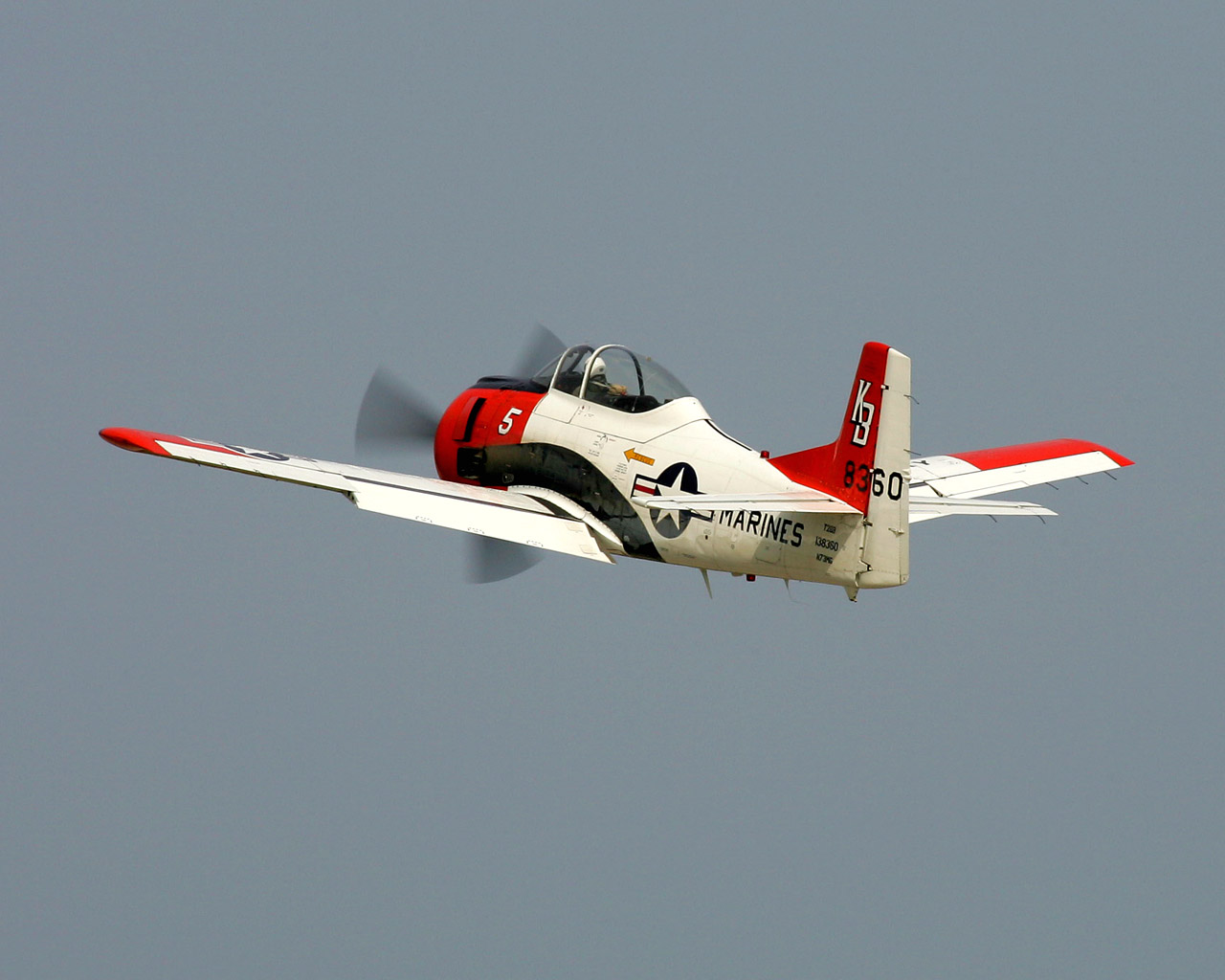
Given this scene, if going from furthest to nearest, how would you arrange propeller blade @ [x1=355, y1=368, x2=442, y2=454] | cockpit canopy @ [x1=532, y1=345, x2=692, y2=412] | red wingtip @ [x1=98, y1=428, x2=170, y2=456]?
propeller blade @ [x1=355, y1=368, x2=442, y2=454] → cockpit canopy @ [x1=532, y1=345, x2=692, y2=412] → red wingtip @ [x1=98, y1=428, x2=170, y2=456]

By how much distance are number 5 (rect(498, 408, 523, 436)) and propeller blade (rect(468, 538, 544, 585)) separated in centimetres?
113

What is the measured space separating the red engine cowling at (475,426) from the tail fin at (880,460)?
440 cm

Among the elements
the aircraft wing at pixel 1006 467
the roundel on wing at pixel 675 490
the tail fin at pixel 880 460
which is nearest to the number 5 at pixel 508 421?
the roundel on wing at pixel 675 490

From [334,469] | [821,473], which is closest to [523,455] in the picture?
[334,469]

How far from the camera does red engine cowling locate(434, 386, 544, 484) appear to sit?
22.1 meters

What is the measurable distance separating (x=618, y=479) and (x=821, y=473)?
2.50 meters

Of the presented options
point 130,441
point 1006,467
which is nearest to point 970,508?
point 1006,467

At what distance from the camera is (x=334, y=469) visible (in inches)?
804

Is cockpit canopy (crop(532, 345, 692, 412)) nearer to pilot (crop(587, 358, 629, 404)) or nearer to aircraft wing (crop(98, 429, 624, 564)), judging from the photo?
pilot (crop(587, 358, 629, 404))

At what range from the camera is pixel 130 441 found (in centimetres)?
1905

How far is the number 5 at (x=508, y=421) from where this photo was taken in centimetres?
2209

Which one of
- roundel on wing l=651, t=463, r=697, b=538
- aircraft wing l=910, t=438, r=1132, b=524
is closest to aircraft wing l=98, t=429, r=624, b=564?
roundel on wing l=651, t=463, r=697, b=538

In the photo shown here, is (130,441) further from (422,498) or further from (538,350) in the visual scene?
(538,350)

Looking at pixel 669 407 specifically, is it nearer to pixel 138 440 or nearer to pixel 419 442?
pixel 419 442
